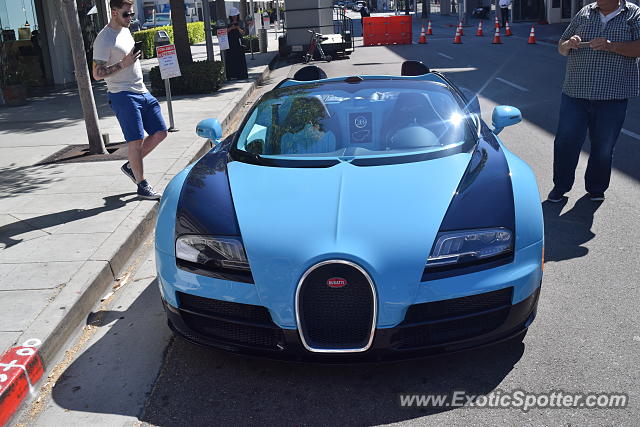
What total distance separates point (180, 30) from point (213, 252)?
536 inches

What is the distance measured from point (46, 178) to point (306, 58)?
1655cm

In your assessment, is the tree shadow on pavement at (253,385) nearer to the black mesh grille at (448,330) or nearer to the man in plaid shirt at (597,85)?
the black mesh grille at (448,330)

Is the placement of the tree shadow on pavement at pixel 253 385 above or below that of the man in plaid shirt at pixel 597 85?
below

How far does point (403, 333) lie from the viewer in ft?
10.8

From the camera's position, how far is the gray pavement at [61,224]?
14.0ft

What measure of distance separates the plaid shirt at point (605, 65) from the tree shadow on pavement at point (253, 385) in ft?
10.4

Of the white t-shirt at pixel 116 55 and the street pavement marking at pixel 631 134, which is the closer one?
the white t-shirt at pixel 116 55

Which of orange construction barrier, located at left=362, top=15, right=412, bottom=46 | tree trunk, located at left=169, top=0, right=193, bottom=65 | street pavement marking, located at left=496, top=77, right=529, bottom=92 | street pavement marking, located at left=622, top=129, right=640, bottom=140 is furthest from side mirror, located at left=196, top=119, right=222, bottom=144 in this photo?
orange construction barrier, located at left=362, top=15, right=412, bottom=46

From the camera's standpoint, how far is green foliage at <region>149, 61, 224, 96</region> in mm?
→ 15180

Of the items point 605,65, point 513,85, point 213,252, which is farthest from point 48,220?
point 513,85

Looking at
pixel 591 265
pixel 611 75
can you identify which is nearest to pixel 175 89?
pixel 611 75

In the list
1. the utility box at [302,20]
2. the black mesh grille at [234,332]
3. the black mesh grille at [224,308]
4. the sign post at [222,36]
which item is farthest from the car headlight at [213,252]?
the utility box at [302,20]

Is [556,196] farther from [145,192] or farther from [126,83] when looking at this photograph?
[126,83]

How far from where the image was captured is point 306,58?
77.1 ft
